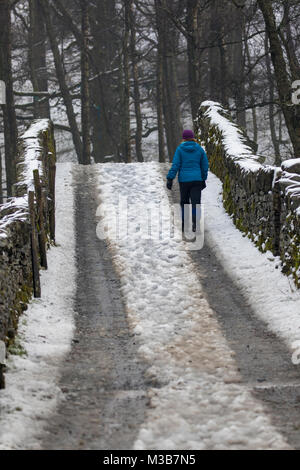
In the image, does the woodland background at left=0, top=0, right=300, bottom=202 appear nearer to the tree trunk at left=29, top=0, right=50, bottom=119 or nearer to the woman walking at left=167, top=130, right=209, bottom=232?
the tree trunk at left=29, top=0, right=50, bottom=119

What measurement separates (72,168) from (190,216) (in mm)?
5751

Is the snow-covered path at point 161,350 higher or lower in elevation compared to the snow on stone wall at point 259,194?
lower

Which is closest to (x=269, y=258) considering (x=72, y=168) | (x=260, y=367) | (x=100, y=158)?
(x=260, y=367)

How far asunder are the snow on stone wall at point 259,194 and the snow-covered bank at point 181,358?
122 centimetres

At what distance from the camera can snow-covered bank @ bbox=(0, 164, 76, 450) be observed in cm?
592

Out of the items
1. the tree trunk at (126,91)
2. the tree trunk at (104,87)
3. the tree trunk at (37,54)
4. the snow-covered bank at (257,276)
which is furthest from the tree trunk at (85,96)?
the snow-covered bank at (257,276)

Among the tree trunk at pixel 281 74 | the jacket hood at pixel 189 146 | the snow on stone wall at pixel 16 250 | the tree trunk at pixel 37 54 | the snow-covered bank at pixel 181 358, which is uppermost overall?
the tree trunk at pixel 37 54

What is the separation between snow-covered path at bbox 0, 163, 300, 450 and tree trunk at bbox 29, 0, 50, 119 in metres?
16.7

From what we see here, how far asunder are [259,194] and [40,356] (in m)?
5.10

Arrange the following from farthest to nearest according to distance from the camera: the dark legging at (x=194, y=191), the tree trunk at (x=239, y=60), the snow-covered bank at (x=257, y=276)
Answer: the tree trunk at (x=239, y=60), the dark legging at (x=194, y=191), the snow-covered bank at (x=257, y=276)

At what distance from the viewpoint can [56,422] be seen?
20.0 ft

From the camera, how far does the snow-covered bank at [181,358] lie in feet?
18.8

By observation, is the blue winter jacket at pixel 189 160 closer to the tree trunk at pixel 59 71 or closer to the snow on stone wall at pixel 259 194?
the snow on stone wall at pixel 259 194
